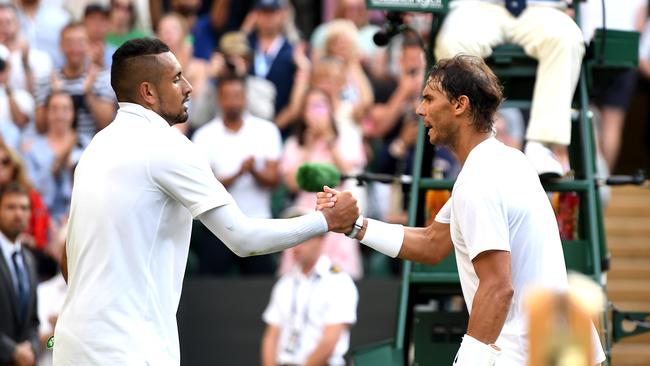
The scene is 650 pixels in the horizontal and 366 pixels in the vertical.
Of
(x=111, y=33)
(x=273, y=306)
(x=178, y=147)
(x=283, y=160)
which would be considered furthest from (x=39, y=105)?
(x=178, y=147)

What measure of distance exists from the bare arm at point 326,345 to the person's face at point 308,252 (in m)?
0.55

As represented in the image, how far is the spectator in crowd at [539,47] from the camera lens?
25.5 ft

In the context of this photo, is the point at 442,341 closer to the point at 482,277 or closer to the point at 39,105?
the point at 482,277

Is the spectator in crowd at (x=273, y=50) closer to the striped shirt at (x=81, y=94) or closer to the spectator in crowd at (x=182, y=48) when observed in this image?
the spectator in crowd at (x=182, y=48)

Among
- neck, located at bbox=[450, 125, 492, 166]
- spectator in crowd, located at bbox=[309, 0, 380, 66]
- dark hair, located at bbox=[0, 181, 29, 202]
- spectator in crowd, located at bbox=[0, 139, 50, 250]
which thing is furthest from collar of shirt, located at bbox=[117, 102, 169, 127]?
spectator in crowd, located at bbox=[309, 0, 380, 66]

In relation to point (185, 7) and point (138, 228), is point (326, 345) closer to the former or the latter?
point (138, 228)

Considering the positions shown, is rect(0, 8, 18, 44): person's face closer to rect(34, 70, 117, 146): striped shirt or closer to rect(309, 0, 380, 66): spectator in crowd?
rect(34, 70, 117, 146): striped shirt

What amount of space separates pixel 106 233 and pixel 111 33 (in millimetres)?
8115

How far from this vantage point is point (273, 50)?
13.5 meters

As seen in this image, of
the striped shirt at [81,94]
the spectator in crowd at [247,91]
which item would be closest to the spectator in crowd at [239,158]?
the spectator in crowd at [247,91]

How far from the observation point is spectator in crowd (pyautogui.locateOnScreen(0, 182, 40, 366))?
34.1 feet

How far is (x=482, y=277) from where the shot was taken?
5.53 meters

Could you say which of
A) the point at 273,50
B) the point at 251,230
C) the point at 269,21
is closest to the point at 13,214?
the point at 273,50

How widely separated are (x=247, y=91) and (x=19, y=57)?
84.2 inches
